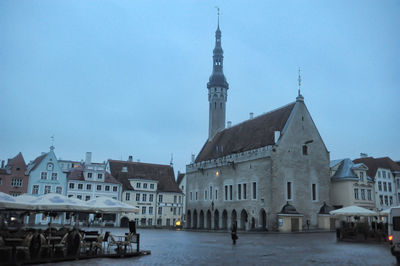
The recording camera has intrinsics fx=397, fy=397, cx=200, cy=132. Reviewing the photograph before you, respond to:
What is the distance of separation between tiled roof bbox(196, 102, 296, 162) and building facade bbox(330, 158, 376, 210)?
10682 millimetres

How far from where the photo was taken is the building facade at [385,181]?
181 feet

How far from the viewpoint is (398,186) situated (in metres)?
58.8

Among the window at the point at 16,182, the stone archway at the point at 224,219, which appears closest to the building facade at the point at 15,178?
the window at the point at 16,182

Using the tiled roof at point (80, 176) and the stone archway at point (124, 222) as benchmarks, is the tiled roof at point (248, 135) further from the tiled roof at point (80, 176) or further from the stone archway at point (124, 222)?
the stone archway at point (124, 222)

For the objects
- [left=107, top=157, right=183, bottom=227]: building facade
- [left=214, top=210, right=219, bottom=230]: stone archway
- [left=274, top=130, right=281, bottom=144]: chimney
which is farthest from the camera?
[left=107, top=157, right=183, bottom=227]: building facade

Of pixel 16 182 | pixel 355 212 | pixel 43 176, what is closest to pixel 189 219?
pixel 43 176

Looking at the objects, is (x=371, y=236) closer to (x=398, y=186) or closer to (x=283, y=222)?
(x=283, y=222)

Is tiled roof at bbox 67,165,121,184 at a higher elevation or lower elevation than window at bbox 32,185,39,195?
higher

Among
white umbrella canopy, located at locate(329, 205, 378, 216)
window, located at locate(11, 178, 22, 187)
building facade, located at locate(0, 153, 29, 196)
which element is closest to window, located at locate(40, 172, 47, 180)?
building facade, located at locate(0, 153, 29, 196)

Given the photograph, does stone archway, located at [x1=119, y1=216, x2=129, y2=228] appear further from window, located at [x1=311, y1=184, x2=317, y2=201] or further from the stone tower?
window, located at [x1=311, y1=184, x2=317, y2=201]

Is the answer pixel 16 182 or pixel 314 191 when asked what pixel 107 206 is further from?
pixel 16 182

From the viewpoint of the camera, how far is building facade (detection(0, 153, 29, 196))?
54062mm

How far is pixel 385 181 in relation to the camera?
56.7 metres

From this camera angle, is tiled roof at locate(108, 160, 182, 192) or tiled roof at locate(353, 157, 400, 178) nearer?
tiled roof at locate(353, 157, 400, 178)
